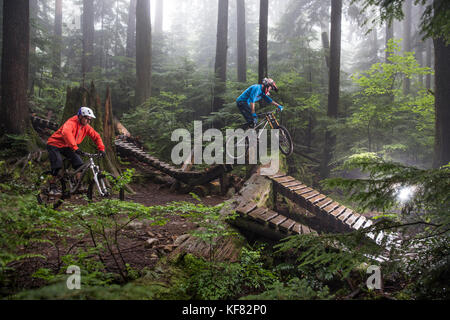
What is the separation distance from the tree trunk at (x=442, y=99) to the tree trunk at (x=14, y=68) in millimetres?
11762

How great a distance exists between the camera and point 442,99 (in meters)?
6.67

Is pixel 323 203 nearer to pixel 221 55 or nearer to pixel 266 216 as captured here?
pixel 266 216

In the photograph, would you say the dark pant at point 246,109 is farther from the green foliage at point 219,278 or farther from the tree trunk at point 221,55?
the green foliage at point 219,278

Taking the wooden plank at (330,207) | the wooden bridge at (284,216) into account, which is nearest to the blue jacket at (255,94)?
the wooden bridge at (284,216)

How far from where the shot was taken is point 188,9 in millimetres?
42125

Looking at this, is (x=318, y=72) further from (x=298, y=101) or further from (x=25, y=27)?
(x=25, y=27)

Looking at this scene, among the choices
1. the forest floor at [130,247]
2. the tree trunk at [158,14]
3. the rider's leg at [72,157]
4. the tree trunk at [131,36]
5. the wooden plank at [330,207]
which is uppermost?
the tree trunk at [158,14]

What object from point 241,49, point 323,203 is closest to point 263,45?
point 241,49

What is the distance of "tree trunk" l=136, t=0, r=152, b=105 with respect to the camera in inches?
559

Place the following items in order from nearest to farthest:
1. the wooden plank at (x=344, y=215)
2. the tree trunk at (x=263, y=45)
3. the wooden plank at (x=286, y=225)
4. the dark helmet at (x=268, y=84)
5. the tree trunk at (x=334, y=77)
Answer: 1. the wooden plank at (x=286, y=225)
2. the wooden plank at (x=344, y=215)
3. the dark helmet at (x=268, y=84)
4. the tree trunk at (x=334, y=77)
5. the tree trunk at (x=263, y=45)

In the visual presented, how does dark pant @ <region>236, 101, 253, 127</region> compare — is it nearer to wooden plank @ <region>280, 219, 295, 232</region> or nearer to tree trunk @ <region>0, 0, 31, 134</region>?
wooden plank @ <region>280, 219, 295, 232</region>

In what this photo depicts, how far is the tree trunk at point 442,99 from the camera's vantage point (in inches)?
254

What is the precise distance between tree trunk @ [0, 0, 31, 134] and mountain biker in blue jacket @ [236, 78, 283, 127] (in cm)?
701
